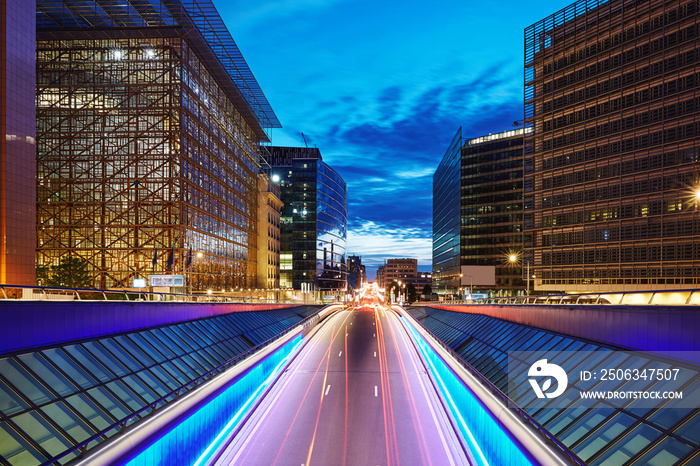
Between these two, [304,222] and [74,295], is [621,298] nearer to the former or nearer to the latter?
[74,295]

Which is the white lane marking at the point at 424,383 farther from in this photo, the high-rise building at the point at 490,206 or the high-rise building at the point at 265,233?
the high-rise building at the point at 490,206

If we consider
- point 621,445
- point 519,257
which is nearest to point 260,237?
point 519,257

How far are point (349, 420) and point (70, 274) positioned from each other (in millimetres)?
50141

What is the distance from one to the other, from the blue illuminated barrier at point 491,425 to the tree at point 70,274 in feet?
163

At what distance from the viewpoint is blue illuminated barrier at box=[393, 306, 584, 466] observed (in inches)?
477

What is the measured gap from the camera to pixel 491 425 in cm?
1595

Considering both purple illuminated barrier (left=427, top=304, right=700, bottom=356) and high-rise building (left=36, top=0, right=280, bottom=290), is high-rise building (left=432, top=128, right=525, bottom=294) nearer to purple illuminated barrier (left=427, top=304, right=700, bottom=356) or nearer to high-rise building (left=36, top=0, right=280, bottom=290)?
high-rise building (left=36, top=0, right=280, bottom=290)

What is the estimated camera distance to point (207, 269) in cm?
7225

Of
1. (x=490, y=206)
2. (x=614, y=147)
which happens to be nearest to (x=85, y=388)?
(x=614, y=147)

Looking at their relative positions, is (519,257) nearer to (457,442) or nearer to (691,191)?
(691,191)

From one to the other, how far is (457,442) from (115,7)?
2753 inches

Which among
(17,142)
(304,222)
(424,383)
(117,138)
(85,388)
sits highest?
(117,138)

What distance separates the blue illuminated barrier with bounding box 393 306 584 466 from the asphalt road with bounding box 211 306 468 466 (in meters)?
0.75

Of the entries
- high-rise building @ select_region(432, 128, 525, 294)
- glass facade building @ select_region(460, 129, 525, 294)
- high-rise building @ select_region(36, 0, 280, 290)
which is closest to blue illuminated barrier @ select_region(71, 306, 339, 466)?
high-rise building @ select_region(36, 0, 280, 290)
